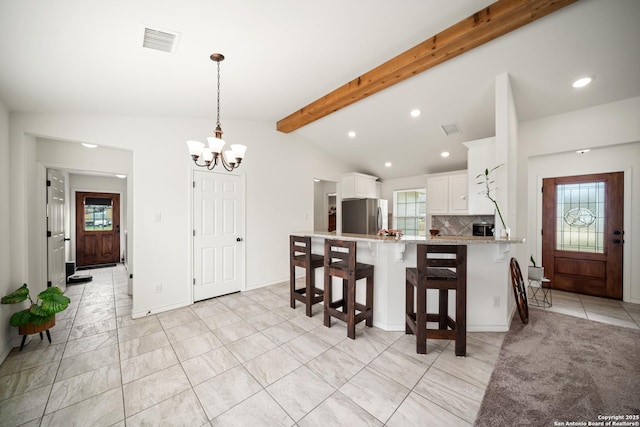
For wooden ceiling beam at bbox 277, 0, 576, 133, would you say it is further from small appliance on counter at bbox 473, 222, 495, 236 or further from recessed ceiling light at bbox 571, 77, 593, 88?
small appliance on counter at bbox 473, 222, 495, 236

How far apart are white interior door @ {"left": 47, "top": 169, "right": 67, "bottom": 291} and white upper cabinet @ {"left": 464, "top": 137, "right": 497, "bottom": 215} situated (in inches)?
227

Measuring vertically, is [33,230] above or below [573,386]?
above

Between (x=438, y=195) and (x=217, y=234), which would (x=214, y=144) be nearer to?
(x=217, y=234)

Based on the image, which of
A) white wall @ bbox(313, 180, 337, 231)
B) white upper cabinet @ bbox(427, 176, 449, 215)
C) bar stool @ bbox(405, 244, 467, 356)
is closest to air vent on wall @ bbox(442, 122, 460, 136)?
white upper cabinet @ bbox(427, 176, 449, 215)

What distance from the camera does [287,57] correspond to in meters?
2.41

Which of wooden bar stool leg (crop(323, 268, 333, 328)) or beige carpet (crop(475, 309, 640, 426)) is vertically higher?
wooden bar stool leg (crop(323, 268, 333, 328))

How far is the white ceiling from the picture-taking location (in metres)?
1.67

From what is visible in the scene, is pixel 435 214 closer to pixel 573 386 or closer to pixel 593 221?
pixel 593 221

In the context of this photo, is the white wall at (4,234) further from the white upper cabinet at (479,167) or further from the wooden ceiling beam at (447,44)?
the white upper cabinet at (479,167)

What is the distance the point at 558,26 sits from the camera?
210 centimetres

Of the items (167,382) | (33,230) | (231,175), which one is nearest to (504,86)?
(231,175)

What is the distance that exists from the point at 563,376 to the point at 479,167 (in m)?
2.33

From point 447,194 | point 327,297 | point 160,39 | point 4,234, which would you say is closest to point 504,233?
point 327,297

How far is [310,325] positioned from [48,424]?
2.08m
